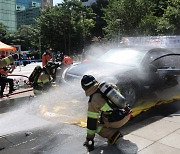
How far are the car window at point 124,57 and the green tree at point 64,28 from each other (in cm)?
3468

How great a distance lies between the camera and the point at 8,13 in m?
91.2

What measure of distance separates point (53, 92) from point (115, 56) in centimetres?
211

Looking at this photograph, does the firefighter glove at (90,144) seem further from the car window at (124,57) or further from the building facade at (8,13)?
the building facade at (8,13)

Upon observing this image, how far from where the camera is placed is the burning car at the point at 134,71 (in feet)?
18.5

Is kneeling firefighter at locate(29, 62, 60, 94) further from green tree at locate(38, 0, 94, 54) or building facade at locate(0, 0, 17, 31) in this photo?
building facade at locate(0, 0, 17, 31)

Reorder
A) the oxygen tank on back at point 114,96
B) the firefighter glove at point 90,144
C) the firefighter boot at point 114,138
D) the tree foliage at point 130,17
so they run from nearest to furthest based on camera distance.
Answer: the oxygen tank on back at point 114,96, the firefighter glove at point 90,144, the firefighter boot at point 114,138, the tree foliage at point 130,17

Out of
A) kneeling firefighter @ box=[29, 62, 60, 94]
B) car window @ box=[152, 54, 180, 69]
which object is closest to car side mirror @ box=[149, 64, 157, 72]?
car window @ box=[152, 54, 180, 69]

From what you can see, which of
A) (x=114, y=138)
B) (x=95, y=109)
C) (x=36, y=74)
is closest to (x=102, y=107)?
(x=95, y=109)

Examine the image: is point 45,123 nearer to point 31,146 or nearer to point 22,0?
point 31,146

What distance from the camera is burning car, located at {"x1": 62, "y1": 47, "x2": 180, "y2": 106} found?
5.64 metres

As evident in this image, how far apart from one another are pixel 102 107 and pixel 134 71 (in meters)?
2.06

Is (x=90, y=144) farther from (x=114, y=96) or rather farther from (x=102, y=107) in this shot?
(x=114, y=96)

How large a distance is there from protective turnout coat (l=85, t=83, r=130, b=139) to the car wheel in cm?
137

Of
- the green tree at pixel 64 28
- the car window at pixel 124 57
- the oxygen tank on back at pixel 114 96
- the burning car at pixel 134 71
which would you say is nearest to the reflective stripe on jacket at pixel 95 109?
the oxygen tank on back at pixel 114 96
